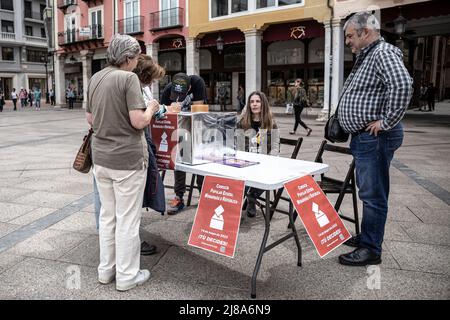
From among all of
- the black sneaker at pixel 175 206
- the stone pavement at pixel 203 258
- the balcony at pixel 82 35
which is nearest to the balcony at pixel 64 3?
the balcony at pixel 82 35

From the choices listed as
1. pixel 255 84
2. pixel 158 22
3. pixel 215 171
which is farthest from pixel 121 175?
pixel 158 22

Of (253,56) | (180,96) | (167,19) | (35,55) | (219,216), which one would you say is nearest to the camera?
(219,216)

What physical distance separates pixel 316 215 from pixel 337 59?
610 inches

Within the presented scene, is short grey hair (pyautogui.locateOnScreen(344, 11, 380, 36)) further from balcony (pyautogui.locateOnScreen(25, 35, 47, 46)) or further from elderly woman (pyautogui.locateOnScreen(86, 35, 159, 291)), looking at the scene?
balcony (pyautogui.locateOnScreen(25, 35, 47, 46))

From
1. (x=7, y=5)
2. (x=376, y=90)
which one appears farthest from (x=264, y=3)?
(x=7, y=5)

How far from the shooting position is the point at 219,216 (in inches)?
121

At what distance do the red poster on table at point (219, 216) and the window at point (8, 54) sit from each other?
53.4 metres

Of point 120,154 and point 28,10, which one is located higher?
point 28,10

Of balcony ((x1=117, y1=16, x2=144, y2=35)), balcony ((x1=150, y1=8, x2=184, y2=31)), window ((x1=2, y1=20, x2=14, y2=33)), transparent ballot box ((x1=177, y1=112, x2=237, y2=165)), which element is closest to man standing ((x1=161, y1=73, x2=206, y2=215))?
transparent ballot box ((x1=177, y1=112, x2=237, y2=165))

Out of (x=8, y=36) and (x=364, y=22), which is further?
(x=8, y=36)

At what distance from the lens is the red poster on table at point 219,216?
2969 mm

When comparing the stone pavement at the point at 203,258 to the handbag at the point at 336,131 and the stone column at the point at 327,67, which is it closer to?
the handbag at the point at 336,131

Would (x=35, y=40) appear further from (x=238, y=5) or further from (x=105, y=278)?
(x=105, y=278)
